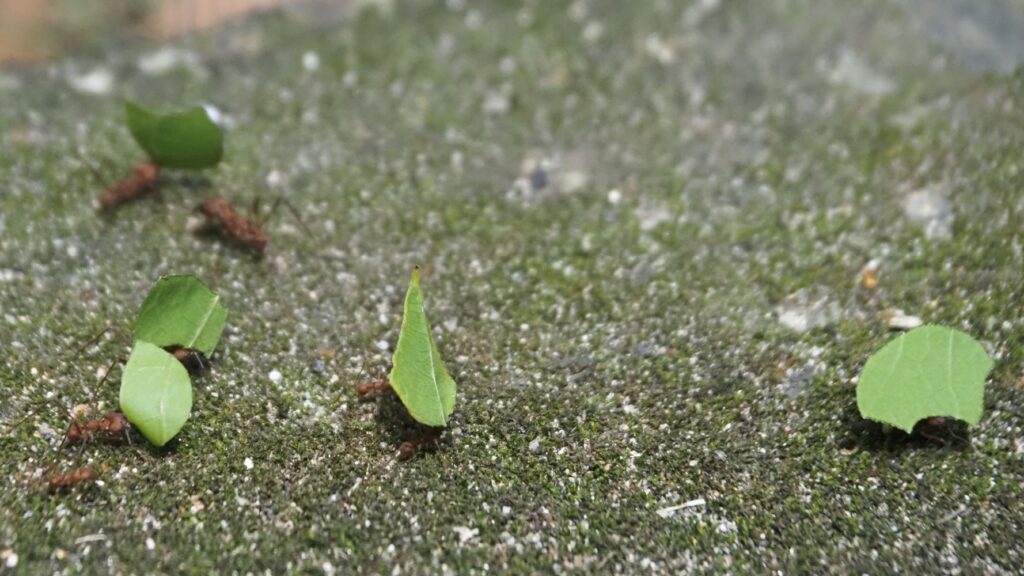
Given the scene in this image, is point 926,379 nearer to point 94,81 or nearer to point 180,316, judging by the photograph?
point 180,316

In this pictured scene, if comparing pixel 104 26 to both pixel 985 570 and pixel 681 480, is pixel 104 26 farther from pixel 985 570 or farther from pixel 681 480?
pixel 985 570

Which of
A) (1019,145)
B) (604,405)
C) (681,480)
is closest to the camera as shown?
(681,480)

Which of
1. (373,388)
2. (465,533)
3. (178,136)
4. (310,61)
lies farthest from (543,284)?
(310,61)

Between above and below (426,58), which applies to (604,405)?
below

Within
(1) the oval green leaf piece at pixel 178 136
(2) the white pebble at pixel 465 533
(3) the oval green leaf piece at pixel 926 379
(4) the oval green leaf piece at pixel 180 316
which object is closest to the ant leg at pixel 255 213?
(1) the oval green leaf piece at pixel 178 136

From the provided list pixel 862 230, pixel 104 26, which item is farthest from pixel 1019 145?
pixel 104 26

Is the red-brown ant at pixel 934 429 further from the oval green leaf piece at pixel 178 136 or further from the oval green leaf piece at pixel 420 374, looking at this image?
the oval green leaf piece at pixel 178 136
